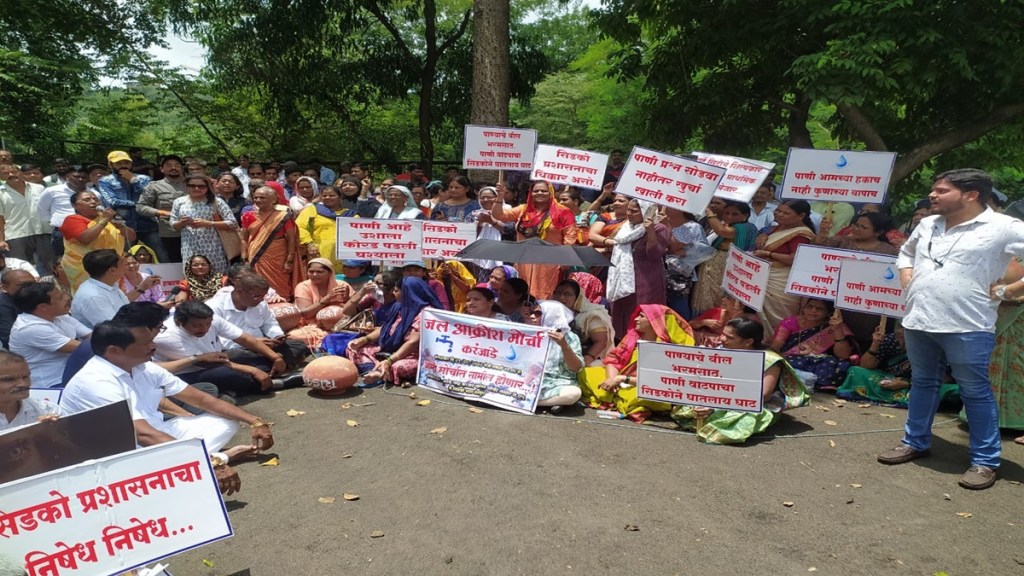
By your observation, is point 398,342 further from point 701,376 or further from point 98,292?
point 701,376

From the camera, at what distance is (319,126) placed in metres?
19.6

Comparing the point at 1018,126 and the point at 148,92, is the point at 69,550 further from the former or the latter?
the point at 148,92

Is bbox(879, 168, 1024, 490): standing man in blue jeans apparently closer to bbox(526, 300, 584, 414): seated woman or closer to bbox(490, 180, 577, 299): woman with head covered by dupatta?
bbox(526, 300, 584, 414): seated woman

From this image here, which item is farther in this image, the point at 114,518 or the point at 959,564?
the point at 959,564

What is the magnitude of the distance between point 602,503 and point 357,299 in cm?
433

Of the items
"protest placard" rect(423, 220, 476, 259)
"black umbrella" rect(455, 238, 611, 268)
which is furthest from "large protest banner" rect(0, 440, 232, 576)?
"protest placard" rect(423, 220, 476, 259)

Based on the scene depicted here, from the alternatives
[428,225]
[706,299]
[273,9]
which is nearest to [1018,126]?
[706,299]

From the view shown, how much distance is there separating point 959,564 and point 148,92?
22.8m

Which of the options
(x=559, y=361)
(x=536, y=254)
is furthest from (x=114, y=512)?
(x=536, y=254)

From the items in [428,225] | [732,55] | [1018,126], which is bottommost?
[428,225]

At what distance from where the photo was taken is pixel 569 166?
831 cm

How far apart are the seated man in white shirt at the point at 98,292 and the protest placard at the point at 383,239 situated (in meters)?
2.18

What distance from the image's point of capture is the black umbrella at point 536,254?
614 cm

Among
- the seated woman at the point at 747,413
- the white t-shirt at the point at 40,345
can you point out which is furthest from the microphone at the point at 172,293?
the seated woman at the point at 747,413
